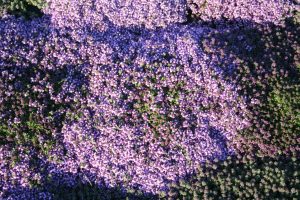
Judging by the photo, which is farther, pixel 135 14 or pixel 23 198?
pixel 135 14

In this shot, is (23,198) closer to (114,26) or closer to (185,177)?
(185,177)

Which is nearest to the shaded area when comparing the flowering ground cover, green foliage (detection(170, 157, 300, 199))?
the flowering ground cover

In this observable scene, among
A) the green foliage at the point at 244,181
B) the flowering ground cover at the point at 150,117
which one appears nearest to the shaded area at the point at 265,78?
the flowering ground cover at the point at 150,117

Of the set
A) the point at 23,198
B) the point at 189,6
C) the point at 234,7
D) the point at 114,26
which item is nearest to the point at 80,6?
the point at 114,26

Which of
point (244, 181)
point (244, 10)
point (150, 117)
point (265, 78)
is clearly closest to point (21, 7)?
point (150, 117)

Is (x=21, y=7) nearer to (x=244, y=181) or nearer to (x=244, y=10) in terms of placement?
(x=244, y=10)

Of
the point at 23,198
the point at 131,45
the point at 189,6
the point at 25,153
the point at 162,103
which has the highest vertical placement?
the point at 189,6
